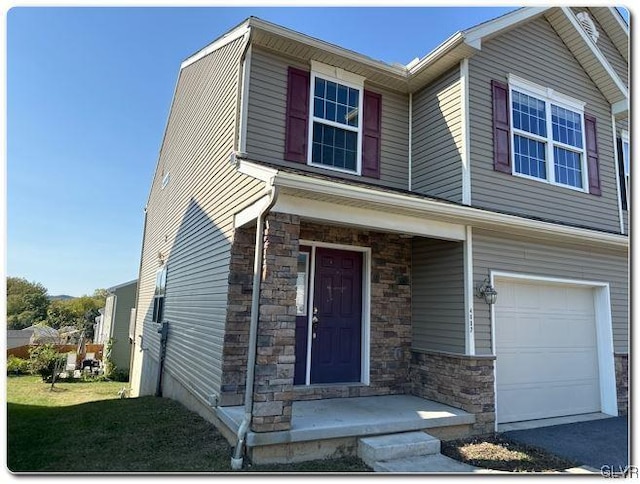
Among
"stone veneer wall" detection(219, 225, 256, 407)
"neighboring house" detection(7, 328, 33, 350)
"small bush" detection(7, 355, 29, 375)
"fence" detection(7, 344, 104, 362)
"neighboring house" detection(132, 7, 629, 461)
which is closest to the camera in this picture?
"stone veneer wall" detection(219, 225, 256, 407)

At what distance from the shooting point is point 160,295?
1080 centimetres

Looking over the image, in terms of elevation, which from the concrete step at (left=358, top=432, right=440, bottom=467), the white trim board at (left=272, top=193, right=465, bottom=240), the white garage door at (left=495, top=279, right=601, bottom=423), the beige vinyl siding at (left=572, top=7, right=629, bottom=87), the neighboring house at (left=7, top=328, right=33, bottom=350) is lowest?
the neighboring house at (left=7, top=328, right=33, bottom=350)

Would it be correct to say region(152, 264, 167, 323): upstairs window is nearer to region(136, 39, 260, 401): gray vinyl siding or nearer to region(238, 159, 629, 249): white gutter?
region(136, 39, 260, 401): gray vinyl siding

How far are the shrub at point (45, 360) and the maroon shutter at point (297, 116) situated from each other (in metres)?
13.2

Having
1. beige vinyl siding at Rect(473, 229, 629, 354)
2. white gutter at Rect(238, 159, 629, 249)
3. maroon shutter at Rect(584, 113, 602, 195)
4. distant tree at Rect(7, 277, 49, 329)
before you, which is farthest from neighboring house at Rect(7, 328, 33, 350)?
maroon shutter at Rect(584, 113, 602, 195)

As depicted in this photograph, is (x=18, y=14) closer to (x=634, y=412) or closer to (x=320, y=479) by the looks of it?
(x=320, y=479)

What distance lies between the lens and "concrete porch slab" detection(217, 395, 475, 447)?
4.41m

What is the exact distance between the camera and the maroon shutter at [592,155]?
777cm

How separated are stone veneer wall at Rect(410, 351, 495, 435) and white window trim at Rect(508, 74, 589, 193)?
314cm

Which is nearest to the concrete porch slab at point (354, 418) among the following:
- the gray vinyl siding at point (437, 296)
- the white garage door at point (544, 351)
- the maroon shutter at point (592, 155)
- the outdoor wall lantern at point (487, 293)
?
the gray vinyl siding at point (437, 296)

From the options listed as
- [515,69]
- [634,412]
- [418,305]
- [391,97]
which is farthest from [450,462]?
[515,69]

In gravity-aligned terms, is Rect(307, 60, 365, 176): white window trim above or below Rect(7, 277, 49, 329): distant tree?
above

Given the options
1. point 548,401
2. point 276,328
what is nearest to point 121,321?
point 276,328

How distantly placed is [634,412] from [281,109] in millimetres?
6679
